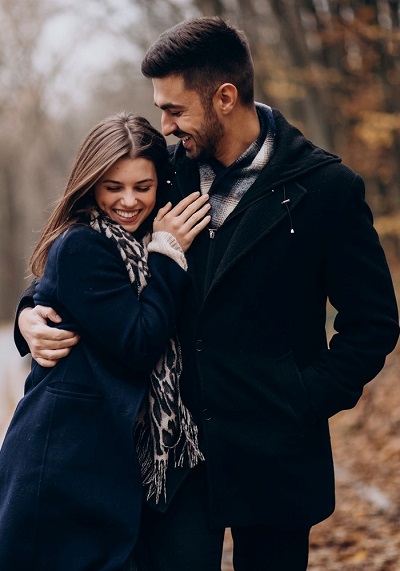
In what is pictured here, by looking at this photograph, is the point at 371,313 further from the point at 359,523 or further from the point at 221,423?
the point at 359,523

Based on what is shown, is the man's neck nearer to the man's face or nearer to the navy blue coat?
the man's face

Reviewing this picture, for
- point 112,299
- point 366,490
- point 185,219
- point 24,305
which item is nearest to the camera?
point 112,299

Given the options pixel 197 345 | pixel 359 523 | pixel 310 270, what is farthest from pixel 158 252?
pixel 359 523

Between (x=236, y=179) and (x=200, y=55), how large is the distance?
0.48m

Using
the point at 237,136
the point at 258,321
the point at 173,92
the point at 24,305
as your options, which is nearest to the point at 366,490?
the point at 258,321

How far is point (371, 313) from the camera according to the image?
3.03 meters

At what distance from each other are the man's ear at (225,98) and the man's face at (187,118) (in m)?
0.06

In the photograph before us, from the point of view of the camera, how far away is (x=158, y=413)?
2.96m

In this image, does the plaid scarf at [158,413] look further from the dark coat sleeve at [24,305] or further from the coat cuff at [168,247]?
the dark coat sleeve at [24,305]

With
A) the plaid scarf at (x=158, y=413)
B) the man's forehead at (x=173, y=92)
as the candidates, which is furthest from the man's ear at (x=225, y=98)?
the plaid scarf at (x=158, y=413)

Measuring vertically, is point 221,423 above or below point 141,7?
below

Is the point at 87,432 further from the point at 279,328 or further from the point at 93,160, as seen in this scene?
the point at 93,160

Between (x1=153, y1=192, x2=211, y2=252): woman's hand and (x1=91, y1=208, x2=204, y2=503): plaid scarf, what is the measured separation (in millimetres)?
131

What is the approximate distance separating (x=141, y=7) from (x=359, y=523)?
12.5m
